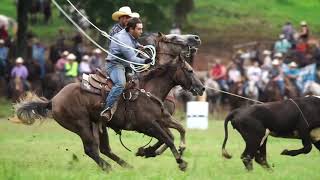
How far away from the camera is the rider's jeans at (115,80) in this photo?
52.0ft

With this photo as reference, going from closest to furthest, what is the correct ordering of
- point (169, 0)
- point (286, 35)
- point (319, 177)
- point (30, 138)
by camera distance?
point (319, 177) → point (30, 138) → point (169, 0) → point (286, 35)

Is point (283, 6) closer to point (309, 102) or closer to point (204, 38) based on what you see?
point (204, 38)

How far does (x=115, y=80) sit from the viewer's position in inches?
629

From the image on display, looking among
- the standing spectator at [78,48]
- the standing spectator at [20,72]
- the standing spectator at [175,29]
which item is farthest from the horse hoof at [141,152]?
the standing spectator at [175,29]

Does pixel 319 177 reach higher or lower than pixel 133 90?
lower

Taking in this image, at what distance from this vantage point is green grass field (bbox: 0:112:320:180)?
14.5 meters

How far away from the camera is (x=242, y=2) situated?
5150 cm

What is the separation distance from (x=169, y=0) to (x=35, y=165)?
63.2 feet

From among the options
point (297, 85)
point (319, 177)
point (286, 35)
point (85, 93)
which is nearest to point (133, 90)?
point (85, 93)

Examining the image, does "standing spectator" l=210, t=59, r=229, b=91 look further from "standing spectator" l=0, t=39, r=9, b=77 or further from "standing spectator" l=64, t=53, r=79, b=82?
"standing spectator" l=0, t=39, r=9, b=77

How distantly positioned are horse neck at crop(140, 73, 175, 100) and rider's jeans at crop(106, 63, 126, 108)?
19.2 inches

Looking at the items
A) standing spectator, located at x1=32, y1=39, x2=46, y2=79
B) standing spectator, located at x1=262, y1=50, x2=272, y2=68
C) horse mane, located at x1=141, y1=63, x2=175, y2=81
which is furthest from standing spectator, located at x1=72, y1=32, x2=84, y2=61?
horse mane, located at x1=141, y1=63, x2=175, y2=81

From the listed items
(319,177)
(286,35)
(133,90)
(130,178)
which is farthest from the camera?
(286,35)

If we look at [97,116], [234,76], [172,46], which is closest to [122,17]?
[172,46]
